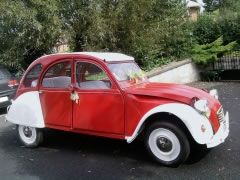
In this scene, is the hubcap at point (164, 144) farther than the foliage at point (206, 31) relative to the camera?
No

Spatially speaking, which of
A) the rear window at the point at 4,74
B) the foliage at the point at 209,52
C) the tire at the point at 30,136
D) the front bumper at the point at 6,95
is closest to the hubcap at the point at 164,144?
the tire at the point at 30,136

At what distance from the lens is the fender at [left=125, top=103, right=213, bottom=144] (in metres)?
5.42

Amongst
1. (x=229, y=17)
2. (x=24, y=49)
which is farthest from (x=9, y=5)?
(x=229, y=17)

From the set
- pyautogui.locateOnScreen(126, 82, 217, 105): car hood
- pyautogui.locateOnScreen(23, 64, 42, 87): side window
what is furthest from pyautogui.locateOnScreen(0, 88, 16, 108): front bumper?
pyautogui.locateOnScreen(126, 82, 217, 105): car hood

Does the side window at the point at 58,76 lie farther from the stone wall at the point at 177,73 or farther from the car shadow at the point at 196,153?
the stone wall at the point at 177,73

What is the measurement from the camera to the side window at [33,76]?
6.85m

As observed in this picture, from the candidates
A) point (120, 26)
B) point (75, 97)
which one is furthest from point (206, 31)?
point (75, 97)

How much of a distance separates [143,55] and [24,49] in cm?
454

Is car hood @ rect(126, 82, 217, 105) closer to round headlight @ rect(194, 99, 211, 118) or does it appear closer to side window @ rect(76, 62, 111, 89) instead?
round headlight @ rect(194, 99, 211, 118)

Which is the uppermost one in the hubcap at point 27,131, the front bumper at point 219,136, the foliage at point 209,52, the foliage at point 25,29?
the foliage at point 25,29

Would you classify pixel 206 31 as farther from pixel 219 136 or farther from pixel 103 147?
pixel 219 136

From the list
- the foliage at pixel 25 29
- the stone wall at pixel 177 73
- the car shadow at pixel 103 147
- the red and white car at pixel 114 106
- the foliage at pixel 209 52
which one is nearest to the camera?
the red and white car at pixel 114 106

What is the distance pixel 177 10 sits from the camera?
16938 millimetres

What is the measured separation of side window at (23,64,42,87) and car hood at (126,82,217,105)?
1.79m
